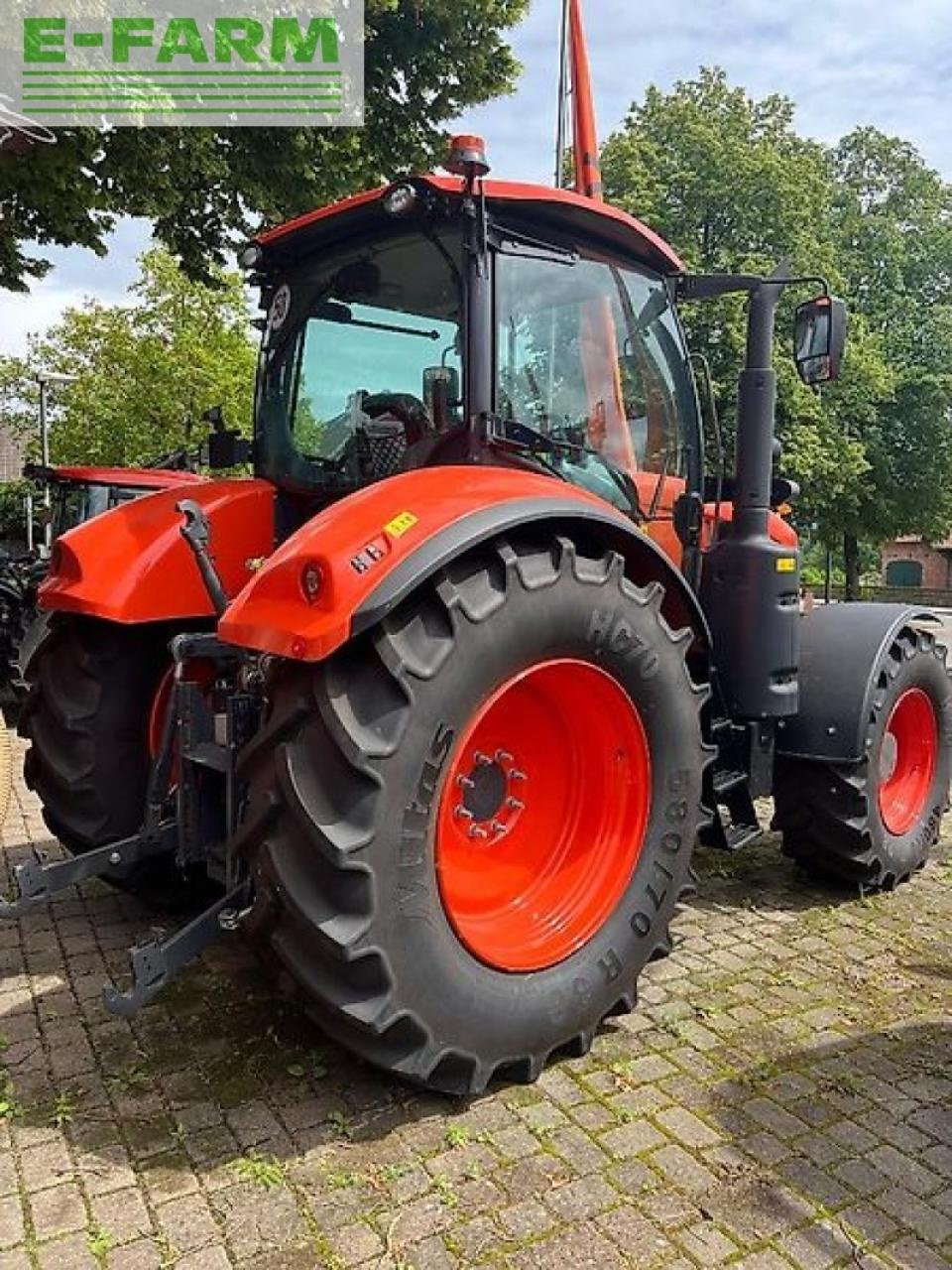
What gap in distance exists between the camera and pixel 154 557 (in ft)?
10.6

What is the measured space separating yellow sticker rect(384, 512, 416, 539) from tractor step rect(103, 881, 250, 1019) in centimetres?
97

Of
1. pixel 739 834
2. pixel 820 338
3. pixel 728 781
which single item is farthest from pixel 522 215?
pixel 739 834

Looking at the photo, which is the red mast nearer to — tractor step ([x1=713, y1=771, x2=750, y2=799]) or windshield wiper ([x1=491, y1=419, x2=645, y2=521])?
windshield wiper ([x1=491, y1=419, x2=645, y2=521])

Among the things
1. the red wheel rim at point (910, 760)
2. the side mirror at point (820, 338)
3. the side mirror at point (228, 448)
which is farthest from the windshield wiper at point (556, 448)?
the red wheel rim at point (910, 760)

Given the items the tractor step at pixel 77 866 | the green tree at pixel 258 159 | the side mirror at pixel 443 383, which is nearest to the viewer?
the tractor step at pixel 77 866

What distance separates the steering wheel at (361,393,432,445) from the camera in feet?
10.4

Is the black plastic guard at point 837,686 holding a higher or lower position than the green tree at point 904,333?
lower

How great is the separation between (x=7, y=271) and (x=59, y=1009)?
7413mm

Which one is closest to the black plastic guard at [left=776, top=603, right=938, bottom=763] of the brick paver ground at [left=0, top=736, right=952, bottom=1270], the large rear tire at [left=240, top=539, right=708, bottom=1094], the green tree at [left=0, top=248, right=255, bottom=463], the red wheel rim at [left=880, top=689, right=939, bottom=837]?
the red wheel rim at [left=880, top=689, right=939, bottom=837]

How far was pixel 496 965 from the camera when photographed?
2.59m

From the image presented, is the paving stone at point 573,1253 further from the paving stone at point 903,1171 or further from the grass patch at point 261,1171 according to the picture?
the paving stone at point 903,1171

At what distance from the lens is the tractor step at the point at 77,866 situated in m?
2.81

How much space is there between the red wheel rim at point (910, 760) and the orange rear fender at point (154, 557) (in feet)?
9.55

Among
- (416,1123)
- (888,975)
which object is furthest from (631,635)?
(888,975)
